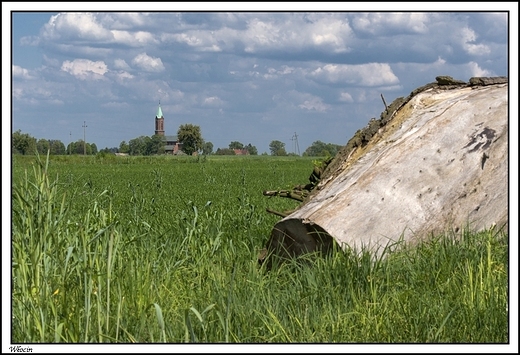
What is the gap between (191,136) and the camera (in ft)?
395

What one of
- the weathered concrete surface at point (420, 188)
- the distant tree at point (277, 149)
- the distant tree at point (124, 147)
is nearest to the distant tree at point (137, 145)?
the distant tree at point (124, 147)

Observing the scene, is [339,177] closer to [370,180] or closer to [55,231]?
[370,180]

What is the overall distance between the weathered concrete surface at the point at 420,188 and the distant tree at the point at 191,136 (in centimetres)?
11352

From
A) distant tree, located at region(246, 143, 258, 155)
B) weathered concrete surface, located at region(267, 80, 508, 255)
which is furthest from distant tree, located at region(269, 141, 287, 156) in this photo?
weathered concrete surface, located at region(267, 80, 508, 255)

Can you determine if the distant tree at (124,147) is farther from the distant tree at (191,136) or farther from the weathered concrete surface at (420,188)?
the weathered concrete surface at (420,188)

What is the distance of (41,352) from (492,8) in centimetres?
353

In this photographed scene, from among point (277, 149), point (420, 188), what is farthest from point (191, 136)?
point (420, 188)

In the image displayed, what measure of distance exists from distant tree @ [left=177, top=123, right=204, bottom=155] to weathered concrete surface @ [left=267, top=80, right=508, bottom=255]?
11352cm

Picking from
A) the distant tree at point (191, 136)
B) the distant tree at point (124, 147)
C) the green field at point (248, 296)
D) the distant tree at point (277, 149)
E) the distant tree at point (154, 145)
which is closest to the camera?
the green field at point (248, 296)

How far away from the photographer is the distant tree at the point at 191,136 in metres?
120

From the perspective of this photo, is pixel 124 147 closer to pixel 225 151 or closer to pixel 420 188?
pixel 225 151

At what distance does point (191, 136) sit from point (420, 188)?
378ft

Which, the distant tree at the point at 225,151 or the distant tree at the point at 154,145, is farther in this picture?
the distant tree at the point at 154,145

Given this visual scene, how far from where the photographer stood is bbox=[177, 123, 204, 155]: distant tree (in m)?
120
